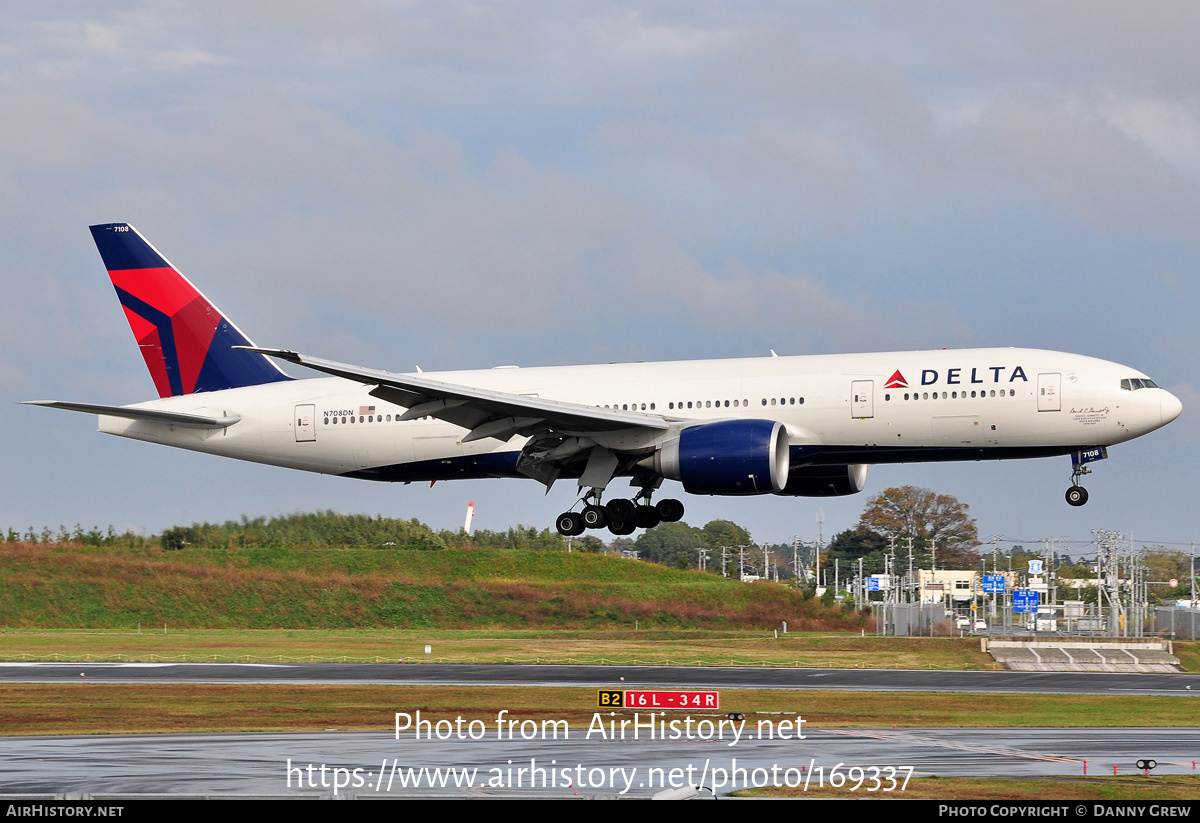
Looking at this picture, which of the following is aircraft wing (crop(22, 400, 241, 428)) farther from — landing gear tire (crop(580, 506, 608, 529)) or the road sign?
the road sign

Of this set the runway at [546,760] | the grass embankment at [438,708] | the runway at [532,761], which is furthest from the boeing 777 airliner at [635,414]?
the runway at [532,761]

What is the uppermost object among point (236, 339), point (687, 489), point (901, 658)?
point (236, 339)

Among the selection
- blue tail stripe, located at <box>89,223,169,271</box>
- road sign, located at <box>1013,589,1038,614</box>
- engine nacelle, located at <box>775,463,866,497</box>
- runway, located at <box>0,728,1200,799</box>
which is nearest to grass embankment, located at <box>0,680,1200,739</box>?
runway, located at <box>0,728,1200,799</box>

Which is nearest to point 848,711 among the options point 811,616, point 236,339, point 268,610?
point 236,339

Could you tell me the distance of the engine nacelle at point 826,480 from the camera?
39906 millimetres

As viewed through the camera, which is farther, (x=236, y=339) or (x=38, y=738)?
(x=236, y=339)

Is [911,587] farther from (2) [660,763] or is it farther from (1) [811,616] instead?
(2) [660,763]

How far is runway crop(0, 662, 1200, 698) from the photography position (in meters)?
39.0

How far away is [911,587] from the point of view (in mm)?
74938

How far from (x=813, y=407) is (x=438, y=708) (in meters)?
12.7

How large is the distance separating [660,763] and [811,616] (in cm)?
4580

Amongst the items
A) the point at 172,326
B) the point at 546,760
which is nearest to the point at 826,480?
the point at 546,760

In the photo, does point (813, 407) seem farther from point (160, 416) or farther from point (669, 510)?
point (160, 416)

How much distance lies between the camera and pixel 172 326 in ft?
147
